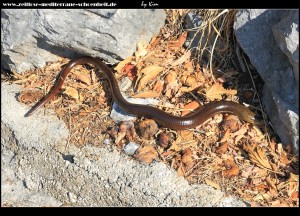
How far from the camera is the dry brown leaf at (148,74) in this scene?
18.8 ft

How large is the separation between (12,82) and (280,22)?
367 cm

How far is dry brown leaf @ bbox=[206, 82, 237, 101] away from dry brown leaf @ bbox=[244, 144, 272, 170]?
78 centimetres

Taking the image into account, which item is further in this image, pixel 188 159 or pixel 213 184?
pixel 188 159

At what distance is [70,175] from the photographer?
17.1ft

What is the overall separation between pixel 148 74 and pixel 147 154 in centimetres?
117

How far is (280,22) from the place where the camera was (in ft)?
16.1

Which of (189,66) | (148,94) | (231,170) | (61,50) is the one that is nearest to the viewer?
(231,170)

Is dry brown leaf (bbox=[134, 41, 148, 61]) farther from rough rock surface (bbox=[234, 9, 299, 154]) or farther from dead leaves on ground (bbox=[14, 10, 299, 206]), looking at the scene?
rough rock surface (bbox=[234, 9, 299, 154])

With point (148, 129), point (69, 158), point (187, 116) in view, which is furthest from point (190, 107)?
point (69, 158)

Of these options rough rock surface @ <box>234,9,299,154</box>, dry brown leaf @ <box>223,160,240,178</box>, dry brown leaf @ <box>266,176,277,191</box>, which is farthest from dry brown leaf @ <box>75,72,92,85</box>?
dry brown leaf @ <box>266,176,277,191</box>

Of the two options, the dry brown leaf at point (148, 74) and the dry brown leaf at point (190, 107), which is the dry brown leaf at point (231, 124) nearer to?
the dry brown leaf at point (190, 107)

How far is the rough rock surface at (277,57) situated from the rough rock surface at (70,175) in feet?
3.68

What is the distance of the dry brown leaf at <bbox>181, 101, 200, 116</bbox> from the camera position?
561 cm

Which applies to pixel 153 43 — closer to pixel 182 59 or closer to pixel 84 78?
pixel 182 59
